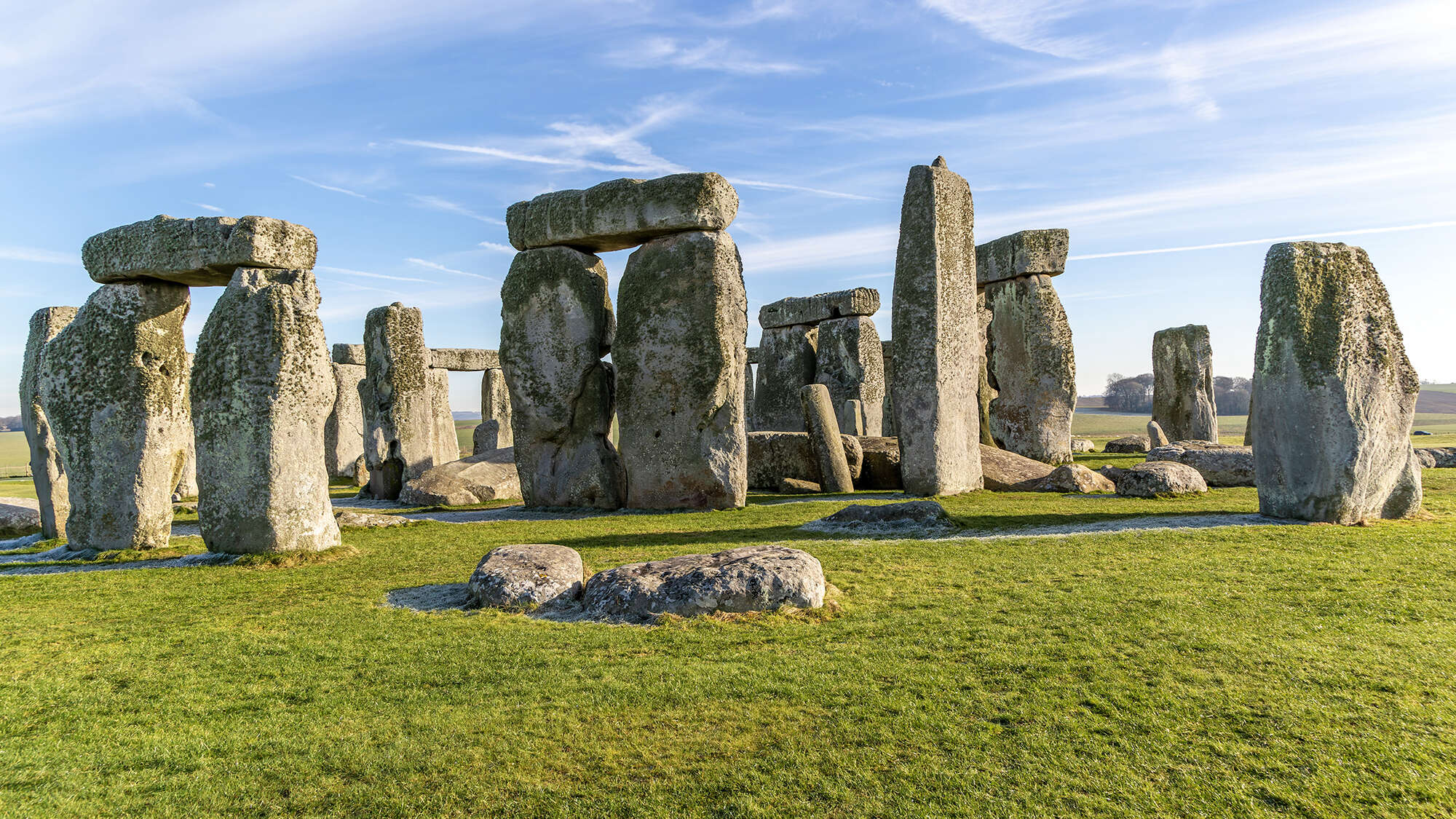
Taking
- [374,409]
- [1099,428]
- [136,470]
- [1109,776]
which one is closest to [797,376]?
[374,409]

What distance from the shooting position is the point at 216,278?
768 cm

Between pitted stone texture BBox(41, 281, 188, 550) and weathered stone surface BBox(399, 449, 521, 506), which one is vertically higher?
pitted stone texture BBox(41, 281, 188, 550)

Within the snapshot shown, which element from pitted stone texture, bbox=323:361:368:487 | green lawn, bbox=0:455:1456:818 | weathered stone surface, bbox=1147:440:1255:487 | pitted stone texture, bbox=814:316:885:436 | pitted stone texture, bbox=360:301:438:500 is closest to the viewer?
green lawn, bbox=0:455:1456:818

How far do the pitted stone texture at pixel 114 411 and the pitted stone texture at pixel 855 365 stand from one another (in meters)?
12.9

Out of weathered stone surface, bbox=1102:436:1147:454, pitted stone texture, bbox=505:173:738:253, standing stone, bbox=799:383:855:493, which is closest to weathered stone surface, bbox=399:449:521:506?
pitted stone texture, bbox=505:173:738:253

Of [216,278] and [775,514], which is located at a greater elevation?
[216,278]

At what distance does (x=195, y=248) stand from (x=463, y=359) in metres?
14.1

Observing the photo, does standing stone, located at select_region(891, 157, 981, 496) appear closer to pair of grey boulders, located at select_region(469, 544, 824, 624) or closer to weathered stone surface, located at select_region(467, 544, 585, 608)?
pair of grey boulders, located at select_region(469, 544, 824, 624)

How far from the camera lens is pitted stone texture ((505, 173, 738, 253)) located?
10094 mm

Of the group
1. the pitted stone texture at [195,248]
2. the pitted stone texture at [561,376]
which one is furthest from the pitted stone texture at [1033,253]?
the pitted stone texture at [195,248]

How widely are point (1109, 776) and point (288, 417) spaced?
6340 mm

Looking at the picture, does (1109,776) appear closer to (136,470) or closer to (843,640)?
(843,640)

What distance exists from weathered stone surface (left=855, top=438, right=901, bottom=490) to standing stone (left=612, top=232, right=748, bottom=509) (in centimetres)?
218

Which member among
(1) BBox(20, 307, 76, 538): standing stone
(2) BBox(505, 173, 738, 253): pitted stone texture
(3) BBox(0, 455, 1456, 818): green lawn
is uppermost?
(2) BBox(505, 173, 738, 253): pitted stone texture
